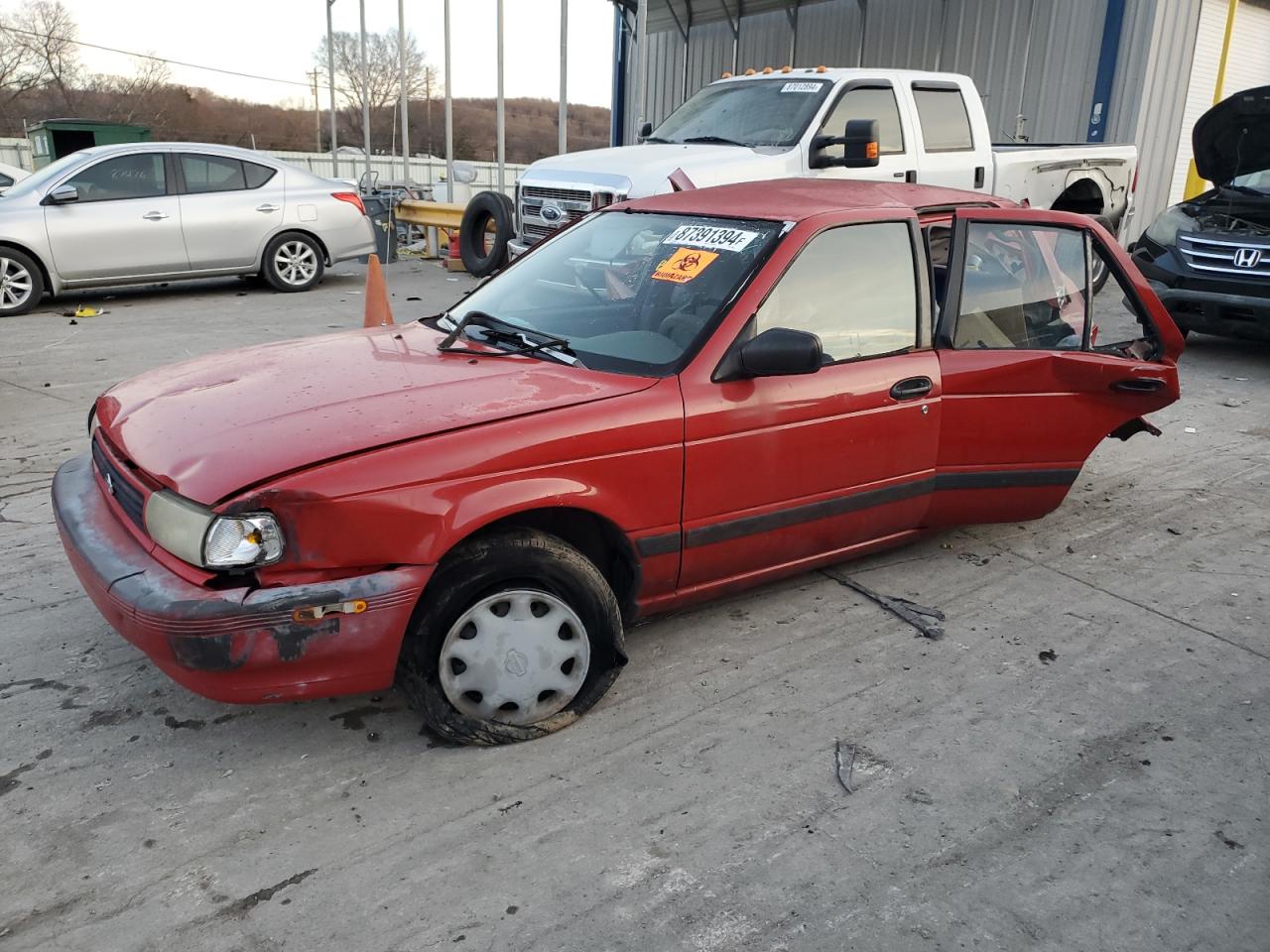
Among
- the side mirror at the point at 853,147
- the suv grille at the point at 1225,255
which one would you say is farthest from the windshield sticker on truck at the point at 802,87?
the suv grille at the point at 1225,255

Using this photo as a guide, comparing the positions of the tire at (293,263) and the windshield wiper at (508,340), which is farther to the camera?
the tire at (293,263)

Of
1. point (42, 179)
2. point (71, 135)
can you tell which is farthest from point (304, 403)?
point (71, 135)

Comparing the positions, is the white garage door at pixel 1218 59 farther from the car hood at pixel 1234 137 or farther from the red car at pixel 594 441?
the red car at pixel 594 441

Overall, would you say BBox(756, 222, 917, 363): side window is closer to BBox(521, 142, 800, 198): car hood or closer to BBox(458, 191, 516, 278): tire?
BBox(458, 191, 516, 278): tire

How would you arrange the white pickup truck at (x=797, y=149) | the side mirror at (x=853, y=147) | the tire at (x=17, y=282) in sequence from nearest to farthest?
the side mirror at (x=853, y=147) < the white pickup truck at (x=797, y=149) < the tire at (x=17, y=282)

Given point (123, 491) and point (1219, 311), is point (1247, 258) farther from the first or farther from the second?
point (123, 491)

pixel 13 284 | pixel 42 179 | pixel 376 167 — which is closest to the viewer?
pixel 13 284

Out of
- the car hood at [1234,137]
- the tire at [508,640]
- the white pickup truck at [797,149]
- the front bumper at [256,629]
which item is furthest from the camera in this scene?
the car hood at [1234,137]

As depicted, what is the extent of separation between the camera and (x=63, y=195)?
9719 millimetres

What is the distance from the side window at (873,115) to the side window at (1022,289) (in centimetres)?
412

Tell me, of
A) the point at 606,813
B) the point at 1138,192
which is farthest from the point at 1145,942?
the point at 1138,192

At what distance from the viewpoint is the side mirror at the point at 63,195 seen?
31.8 feet

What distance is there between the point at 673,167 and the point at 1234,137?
4.87 m

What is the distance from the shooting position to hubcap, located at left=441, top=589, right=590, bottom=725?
2902 mm
